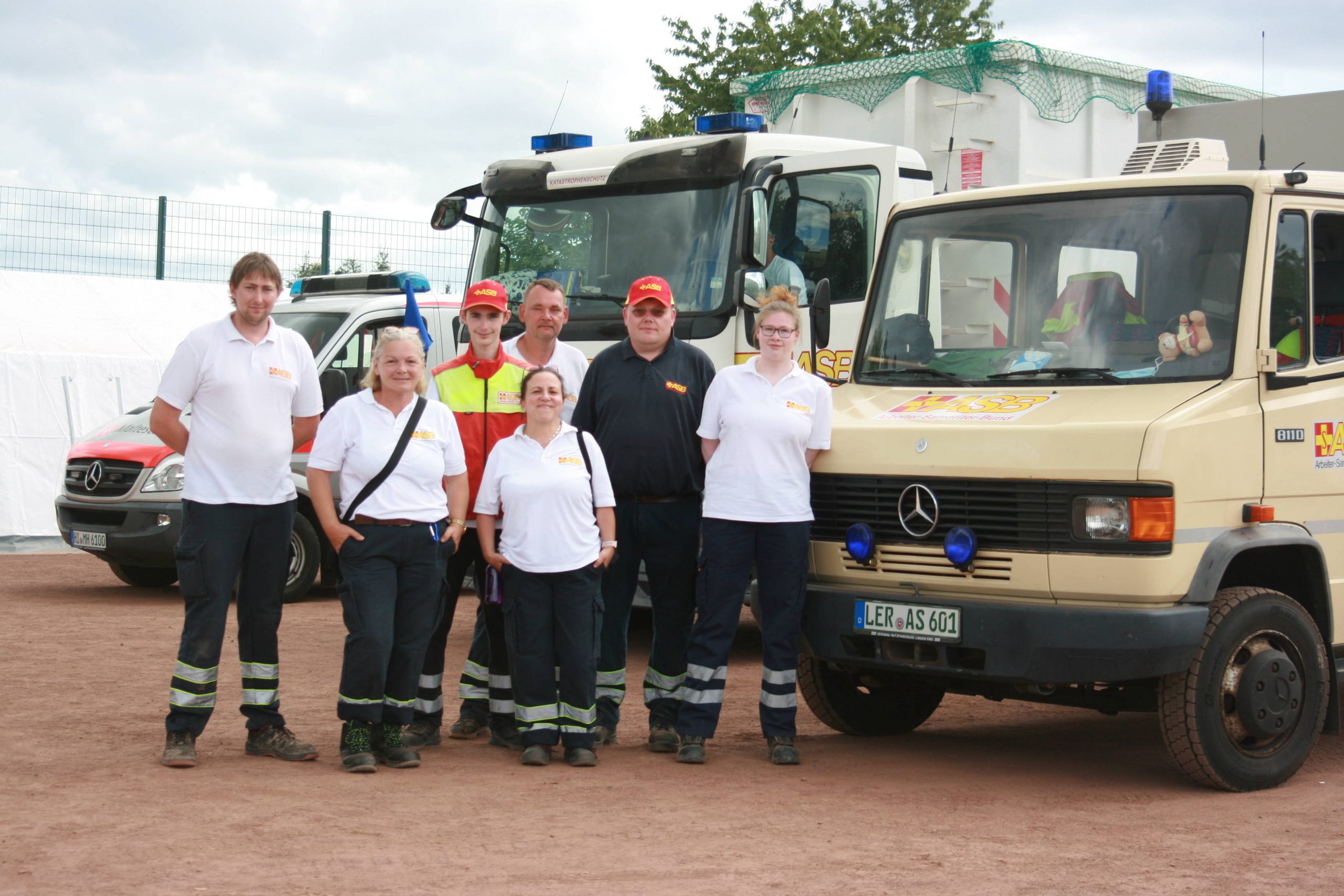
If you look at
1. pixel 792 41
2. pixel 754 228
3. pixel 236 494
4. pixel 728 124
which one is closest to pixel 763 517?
pixel 236 494

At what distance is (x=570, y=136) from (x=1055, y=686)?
5.74 metres

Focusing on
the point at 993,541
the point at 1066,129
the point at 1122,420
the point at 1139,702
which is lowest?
the point at 1139,702

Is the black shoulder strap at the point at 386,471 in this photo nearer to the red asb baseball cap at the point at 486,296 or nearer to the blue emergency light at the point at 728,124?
the red asb baseball cap at the point at 486,296

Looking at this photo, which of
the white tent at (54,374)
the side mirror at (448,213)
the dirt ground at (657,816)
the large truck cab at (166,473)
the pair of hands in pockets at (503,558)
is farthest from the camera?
the white tent at (54,374)

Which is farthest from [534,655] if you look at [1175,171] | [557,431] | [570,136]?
[570,136]

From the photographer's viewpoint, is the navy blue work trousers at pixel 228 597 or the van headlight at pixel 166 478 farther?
the van headlight at pixel 166 478

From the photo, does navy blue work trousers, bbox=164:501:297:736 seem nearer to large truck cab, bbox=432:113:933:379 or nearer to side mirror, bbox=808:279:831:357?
side mirror, bbox=808:279:831:357

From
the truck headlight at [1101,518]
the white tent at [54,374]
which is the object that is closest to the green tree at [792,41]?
the white tent at [54,374]

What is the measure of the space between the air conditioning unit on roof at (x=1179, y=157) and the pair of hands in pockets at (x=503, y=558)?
3050 millimetres

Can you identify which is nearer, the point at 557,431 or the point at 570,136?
the point at 557,431

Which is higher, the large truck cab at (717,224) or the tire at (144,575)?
the large truck cab at (717,224)

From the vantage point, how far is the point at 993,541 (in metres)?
6.15

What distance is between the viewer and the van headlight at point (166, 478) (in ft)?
40.0

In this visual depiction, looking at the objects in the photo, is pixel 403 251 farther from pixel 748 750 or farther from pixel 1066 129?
pixel 748 750
